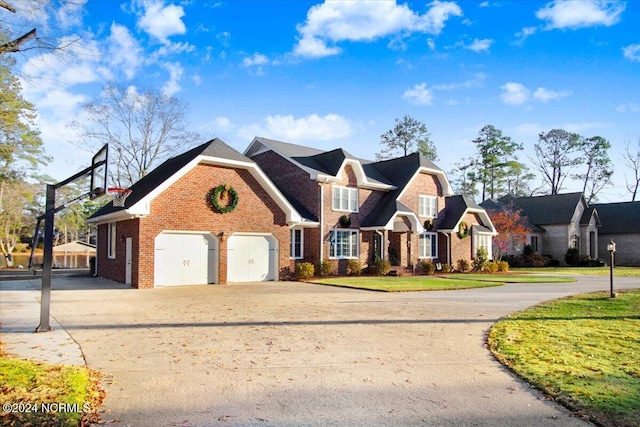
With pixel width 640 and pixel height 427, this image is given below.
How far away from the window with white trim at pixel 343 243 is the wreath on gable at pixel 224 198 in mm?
6888

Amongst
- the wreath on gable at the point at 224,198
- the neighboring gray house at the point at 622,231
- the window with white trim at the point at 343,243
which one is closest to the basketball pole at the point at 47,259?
the wreath on gable at the point at 224,198

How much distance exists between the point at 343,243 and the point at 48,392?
20.7 metres

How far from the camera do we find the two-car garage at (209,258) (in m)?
17.5

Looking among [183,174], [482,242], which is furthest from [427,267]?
[183,174]

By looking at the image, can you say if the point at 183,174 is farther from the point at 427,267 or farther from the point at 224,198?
the point at 427,267

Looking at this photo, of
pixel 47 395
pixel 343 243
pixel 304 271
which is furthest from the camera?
pixel 343 243

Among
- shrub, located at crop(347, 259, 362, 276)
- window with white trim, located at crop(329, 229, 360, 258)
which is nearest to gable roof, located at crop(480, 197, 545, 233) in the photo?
window with white trim, located at crop(329, 229, 360, 258)

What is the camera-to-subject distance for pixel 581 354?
6.98 meters

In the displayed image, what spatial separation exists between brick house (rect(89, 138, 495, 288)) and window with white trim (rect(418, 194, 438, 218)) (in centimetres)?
7

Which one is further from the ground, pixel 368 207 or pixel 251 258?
pixel 368 207

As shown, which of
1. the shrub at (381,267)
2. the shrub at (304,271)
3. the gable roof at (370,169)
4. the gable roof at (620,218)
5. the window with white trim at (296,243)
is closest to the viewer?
the shrub at (304,271)

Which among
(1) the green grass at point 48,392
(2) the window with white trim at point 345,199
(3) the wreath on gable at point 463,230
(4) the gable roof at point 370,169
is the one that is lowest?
(1) the green grass at point 48,392

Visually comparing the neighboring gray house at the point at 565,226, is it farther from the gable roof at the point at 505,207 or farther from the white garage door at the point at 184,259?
the white garage door at the point at 184,259

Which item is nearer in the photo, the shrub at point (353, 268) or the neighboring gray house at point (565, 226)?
the shrub at point (353, 268)
